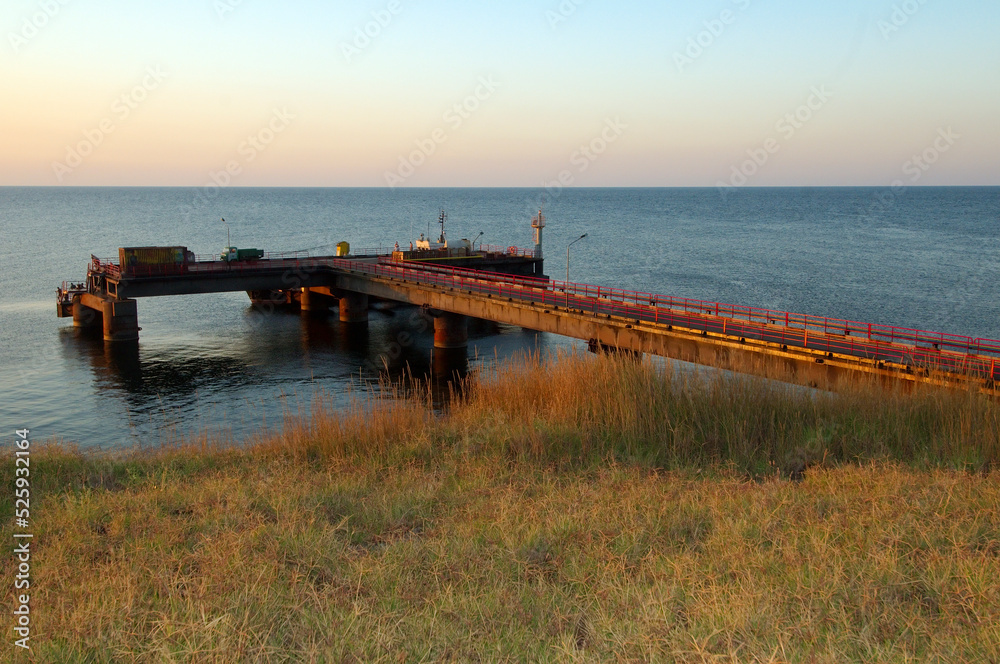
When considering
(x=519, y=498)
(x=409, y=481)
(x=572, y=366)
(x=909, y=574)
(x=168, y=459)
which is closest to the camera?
(x=909, y=574)

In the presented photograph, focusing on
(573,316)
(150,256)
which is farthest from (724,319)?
(150,256)

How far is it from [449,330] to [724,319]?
60.5 feet

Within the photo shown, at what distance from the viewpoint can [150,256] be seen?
44.8 m

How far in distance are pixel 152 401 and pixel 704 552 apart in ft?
95.9

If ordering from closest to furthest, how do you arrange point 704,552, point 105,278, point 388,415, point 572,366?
point 704,552
point 388,415
point 572,366
point 105,278

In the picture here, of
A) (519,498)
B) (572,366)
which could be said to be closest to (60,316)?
(572,366)

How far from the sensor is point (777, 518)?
10688 millimetres

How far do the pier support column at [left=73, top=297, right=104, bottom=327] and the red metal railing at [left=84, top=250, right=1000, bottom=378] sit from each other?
2.83 m

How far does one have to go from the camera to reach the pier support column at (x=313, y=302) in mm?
54812

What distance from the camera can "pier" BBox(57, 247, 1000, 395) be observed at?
22703 mm

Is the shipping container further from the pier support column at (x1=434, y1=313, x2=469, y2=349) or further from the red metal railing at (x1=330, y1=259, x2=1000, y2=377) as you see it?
the pier support column at (x1=434, y1=313, x2=469, y2=349)

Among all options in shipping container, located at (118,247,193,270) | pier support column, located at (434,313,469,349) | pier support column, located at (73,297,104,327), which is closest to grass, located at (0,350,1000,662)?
pier support column, located at (434,313,469,349)

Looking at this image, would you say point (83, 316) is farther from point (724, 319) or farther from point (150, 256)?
point (724, 319)

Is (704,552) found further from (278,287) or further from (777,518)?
(278,287)
